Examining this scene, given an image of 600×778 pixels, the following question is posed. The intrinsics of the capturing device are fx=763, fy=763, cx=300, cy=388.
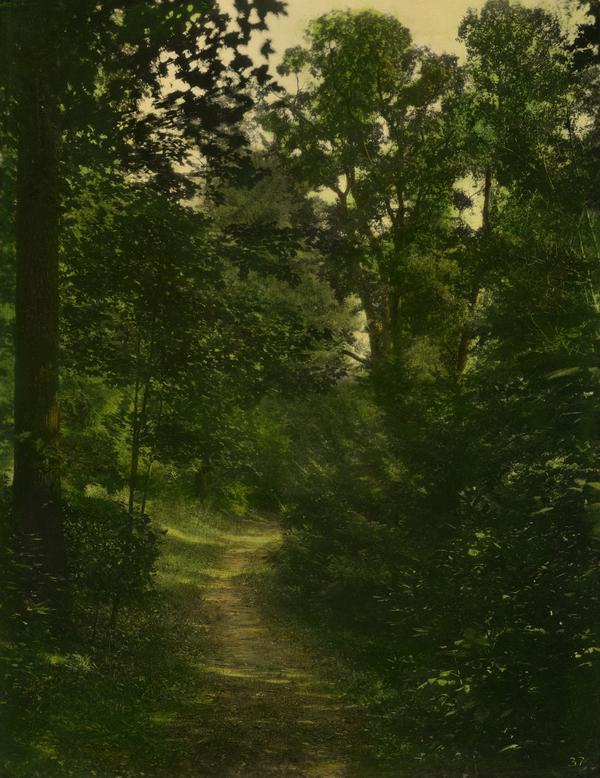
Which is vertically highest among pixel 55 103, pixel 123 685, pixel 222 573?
pixel 55 103

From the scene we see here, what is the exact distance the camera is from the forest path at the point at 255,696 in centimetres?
A: 662

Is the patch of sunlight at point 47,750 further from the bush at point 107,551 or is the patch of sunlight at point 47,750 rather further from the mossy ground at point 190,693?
the bush at point 107,551

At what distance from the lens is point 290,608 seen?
12.5m

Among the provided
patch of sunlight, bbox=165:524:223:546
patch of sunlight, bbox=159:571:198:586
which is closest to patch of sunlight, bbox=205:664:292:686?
patch of sunlight, bbox=159:571:198:586

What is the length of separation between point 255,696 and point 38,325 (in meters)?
4.71

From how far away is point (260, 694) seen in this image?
28.6ft

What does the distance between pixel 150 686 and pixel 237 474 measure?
2563 mm

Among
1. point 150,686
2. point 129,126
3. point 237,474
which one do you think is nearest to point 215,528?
point 237,474

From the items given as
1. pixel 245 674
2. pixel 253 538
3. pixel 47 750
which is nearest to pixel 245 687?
pixel 245 674

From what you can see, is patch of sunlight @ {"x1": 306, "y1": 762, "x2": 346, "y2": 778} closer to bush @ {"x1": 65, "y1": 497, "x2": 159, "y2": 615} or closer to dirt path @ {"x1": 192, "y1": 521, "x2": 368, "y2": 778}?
dirt path @ {"x1": 192, "y1": 521, "x2": 368, "y2": 778}

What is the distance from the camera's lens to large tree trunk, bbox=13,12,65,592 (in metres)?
7.55

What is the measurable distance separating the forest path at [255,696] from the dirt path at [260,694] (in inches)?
0.4

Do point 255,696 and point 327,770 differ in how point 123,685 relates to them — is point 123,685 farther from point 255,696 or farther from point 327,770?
point 327,770

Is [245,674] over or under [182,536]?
under
